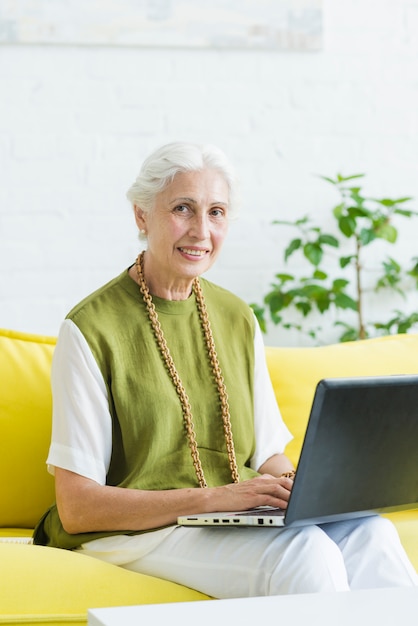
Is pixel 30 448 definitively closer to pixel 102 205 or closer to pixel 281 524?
pixel 281 524

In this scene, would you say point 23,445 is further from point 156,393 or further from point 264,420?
point 264,420

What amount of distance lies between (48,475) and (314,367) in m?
0.65

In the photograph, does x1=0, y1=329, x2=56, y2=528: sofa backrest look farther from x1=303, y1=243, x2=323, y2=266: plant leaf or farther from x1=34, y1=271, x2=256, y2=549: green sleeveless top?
x1=303, y1=243, x2=323, y2=266: plant leaf

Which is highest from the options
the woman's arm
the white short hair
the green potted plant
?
the white short hair

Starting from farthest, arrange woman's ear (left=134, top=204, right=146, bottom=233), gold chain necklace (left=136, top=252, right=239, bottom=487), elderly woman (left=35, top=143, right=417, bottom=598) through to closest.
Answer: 1. woman's ear (left=134, top=204, right=146, bottom=233)
2. gold chain necklace (left=136, top=252, right=239, bottom=487)
3. elderly woman (left=35, top=143, right=417, bottom=598)

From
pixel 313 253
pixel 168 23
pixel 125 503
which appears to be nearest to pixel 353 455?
pixel 125 503

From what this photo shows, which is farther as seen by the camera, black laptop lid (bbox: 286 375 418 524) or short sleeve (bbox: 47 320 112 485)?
short sleeve (bbox: 47 320 112 485)

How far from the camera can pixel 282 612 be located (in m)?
1.18

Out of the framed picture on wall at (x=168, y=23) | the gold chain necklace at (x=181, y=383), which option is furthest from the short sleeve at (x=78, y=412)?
the framed picture on wall at (x=168, y=23)

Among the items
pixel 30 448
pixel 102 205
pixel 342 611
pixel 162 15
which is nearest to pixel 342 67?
pixel 162 15

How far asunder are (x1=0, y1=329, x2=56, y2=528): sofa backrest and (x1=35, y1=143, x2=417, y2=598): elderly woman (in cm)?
15

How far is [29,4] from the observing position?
9.25 ft

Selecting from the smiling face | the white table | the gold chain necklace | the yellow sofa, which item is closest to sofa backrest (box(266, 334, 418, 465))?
the yellow sofa

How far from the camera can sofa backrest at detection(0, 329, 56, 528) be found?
6.70 ft
